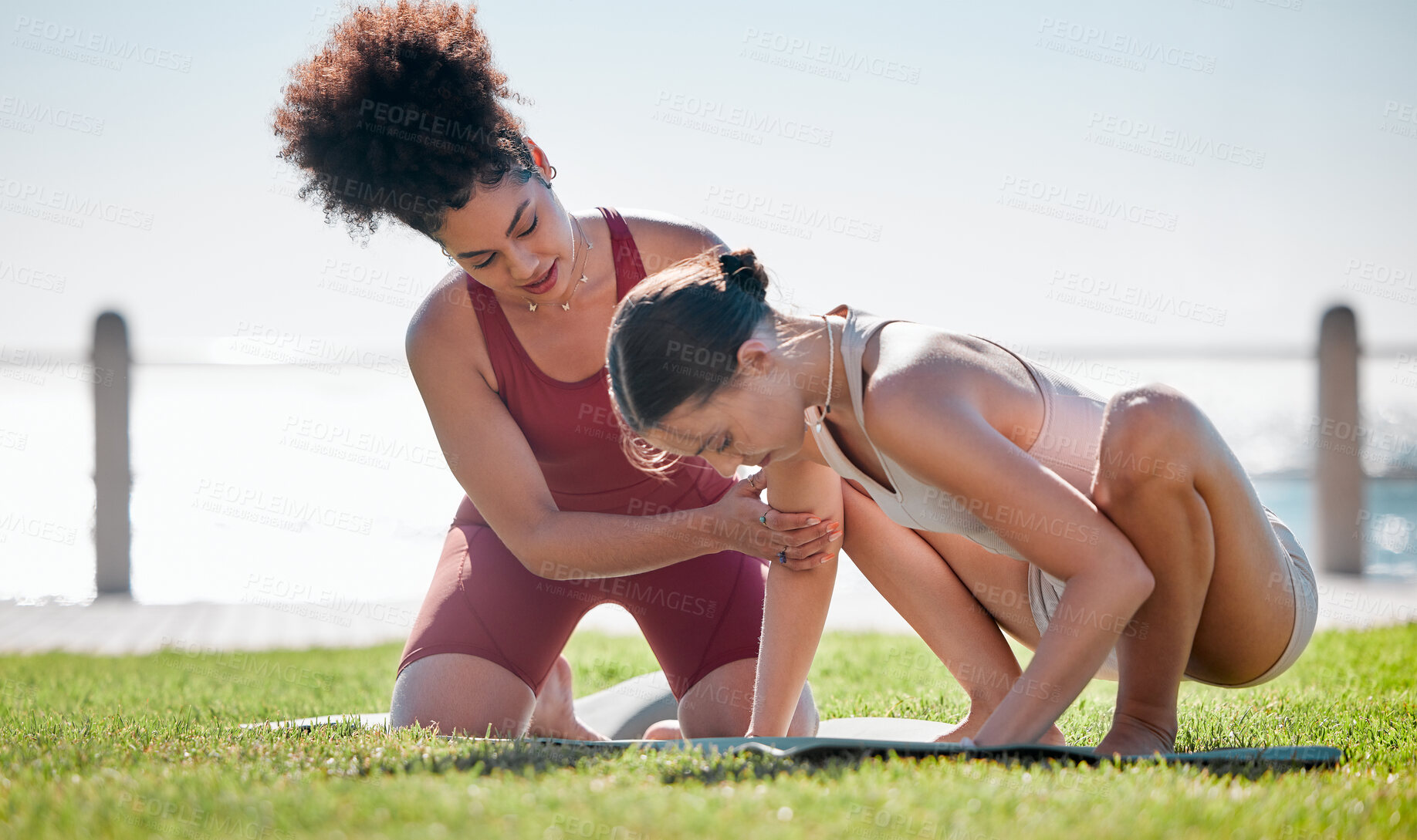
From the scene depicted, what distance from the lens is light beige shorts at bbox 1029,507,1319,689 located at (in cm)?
219

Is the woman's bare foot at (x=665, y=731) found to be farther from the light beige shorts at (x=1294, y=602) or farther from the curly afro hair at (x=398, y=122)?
the curly afro hair at (x=398, y=122)

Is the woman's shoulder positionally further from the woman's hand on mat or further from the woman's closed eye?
the woman's hand on mat

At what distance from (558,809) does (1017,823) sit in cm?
65

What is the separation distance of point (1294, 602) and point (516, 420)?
6.73ft

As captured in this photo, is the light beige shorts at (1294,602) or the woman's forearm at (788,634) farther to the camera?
the woman's forearm at (788,634)

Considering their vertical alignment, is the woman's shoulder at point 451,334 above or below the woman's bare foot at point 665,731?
above

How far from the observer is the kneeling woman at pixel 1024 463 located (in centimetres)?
187

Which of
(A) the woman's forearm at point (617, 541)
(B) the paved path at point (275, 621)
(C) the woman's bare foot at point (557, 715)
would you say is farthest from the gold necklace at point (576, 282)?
(B) the paved path at point (275, 621)

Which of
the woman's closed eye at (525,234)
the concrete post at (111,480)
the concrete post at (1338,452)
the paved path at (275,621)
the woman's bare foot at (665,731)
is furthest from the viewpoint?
the concrete post at (111,480)

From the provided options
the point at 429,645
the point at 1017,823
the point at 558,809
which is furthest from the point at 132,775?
the point at 1017,823

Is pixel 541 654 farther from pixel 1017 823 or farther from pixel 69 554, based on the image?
pixel 69 554

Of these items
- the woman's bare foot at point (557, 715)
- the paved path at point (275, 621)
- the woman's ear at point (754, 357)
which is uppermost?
the woman's ear at point (754, 357)

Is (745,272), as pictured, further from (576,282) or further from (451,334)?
(451,334)

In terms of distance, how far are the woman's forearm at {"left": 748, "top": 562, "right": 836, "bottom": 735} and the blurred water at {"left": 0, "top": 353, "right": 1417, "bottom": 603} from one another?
429cm
